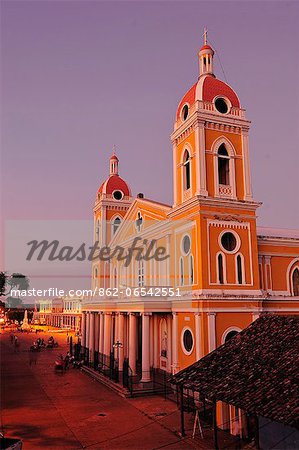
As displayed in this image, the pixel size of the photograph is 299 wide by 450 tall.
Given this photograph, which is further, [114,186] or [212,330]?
[114,186]

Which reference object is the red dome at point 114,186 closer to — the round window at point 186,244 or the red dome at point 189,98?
the red dome at point 189,98

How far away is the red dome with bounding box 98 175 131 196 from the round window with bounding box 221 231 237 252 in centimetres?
2064

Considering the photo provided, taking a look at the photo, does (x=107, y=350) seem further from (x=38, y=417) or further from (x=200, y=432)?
(x=200, y=432)

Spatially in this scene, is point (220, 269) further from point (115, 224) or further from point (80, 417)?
point (115, 224)

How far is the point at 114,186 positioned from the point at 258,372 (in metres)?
30.8

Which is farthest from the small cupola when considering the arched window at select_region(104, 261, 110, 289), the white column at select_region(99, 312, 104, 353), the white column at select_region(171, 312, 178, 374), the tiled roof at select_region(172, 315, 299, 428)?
the tiled roof at select_region(172, 315, 299, 428)

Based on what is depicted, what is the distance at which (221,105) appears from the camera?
25500 millimetres

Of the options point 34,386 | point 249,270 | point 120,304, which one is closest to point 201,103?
point 249,270

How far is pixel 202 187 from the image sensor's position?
928 inches

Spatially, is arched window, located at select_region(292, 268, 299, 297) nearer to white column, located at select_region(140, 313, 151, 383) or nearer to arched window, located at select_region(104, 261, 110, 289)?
white column, located at select_region(140, 313, 151, 383)

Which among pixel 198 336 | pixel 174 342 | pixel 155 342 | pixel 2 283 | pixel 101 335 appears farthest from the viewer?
→ pixel 2 283

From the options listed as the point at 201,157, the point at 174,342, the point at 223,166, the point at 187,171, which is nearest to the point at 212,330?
the point at 174,342

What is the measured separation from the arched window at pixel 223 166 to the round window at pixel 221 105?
2219mm

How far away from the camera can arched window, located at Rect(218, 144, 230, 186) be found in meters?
25.0
